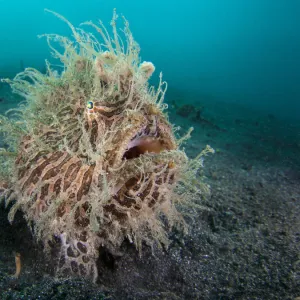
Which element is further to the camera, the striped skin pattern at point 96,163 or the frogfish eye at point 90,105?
the frogfish eye at point 90,105

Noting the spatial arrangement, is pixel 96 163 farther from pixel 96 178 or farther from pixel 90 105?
pixel 90 105

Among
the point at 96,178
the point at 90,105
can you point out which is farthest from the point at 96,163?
the point at 90,105

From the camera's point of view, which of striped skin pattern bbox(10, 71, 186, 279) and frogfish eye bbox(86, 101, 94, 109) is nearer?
striped skin pattern bbox(10, 71, 186, 279)

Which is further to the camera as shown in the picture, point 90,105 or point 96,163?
point 90,105

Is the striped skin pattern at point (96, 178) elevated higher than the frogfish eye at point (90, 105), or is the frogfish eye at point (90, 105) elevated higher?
the frogfish eye at point (90, 105)

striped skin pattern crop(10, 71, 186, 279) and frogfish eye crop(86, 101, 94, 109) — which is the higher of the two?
frogfish eye crop(86, 101, 94, 109)

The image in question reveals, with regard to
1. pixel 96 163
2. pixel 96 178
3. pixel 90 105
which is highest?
pixel 90 105

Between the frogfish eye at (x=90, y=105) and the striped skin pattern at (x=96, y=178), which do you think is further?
the frogfish eye at (x=90, y=105)

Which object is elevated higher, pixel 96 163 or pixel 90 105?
pixel 90 105

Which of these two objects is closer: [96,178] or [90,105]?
[96,178]

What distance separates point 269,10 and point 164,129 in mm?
173342

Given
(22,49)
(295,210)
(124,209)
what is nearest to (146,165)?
(124,209)

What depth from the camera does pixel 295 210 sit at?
19.2 feet

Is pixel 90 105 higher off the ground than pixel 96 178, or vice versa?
pixel 90 105
